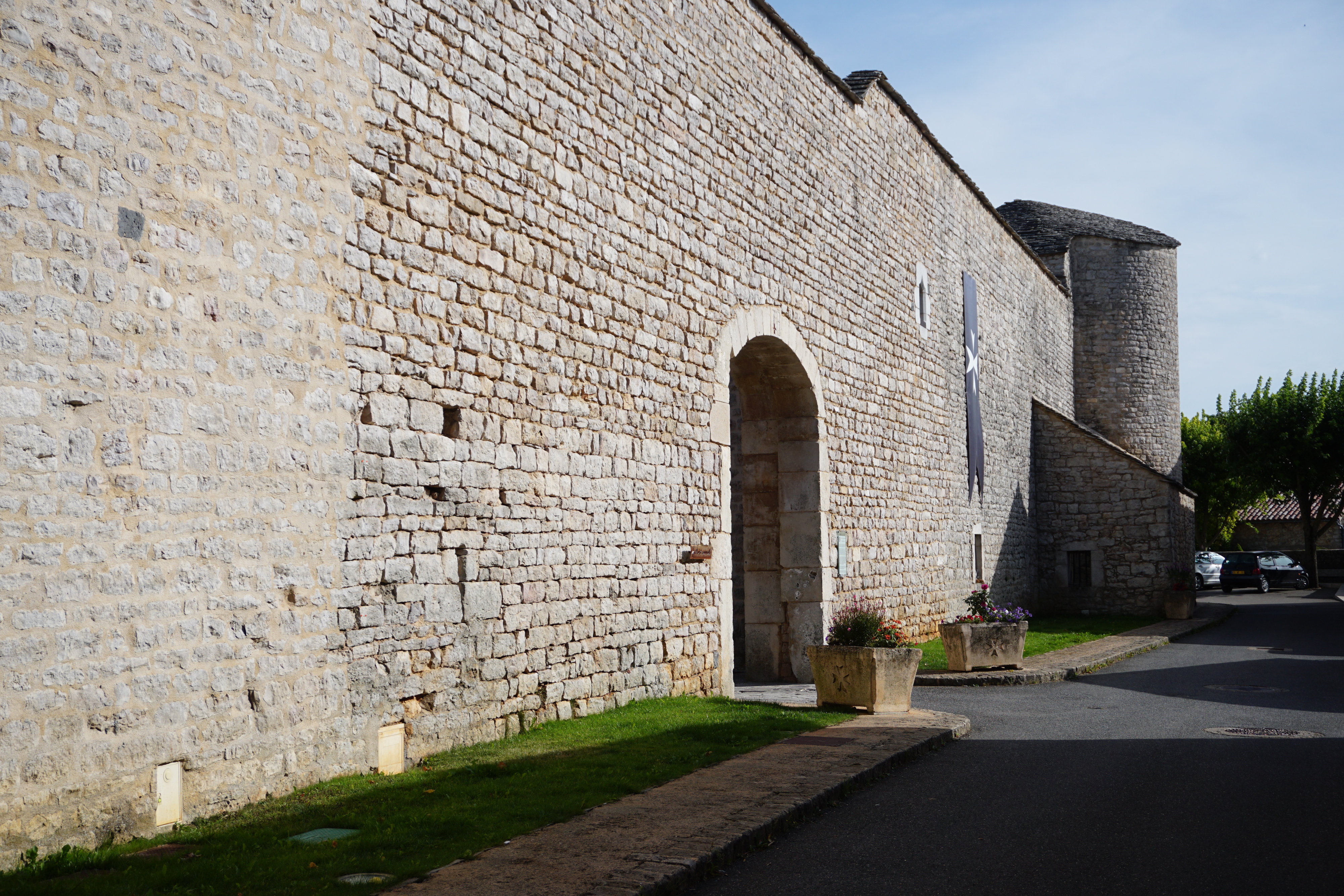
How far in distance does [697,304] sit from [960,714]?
4473 millimetres

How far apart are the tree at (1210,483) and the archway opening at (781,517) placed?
3467cm

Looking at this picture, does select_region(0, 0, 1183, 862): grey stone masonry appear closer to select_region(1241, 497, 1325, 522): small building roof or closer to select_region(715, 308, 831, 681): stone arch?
select_region(715, 308, 831, 681): stone arch

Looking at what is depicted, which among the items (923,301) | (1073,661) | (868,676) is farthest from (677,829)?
(923,301)

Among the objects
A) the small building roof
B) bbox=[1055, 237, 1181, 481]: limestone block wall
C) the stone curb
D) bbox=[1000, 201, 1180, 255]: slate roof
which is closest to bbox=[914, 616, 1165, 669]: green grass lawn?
the stone curb

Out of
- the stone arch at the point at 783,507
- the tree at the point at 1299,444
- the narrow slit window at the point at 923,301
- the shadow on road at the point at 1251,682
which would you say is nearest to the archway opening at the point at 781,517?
the stone arch at the point at 783,507

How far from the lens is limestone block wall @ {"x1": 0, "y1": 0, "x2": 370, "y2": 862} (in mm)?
4383

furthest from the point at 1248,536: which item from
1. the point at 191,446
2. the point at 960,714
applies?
the point at 191,446

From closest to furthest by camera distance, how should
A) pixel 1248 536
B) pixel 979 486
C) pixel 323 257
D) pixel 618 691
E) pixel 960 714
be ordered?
pixel 323 257 < pixel 618 691 < pixel 960 714 < pixel 979 486 < pixel 1248 536

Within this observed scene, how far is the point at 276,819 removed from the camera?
502 cm

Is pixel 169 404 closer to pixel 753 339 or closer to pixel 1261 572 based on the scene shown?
pixel 753 339

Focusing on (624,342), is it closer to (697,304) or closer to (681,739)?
(697,304)

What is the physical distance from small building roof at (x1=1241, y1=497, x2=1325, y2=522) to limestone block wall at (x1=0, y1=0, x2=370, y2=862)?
50.9m

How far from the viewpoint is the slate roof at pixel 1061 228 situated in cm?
2917

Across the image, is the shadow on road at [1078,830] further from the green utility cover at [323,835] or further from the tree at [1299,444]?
the tree at [1299,444]
